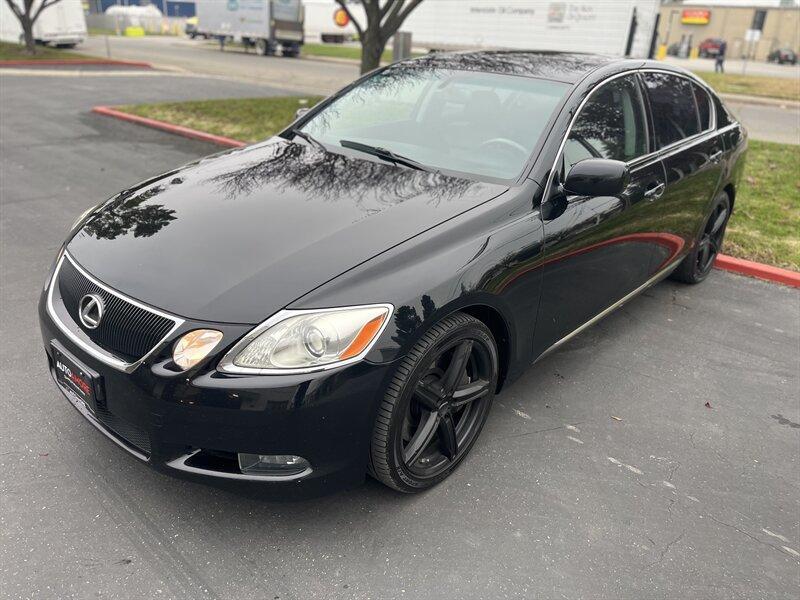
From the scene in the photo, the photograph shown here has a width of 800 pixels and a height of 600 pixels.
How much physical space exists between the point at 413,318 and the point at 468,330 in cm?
35

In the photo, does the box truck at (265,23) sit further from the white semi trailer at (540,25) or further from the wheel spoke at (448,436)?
the wheel spoke at (448,436)

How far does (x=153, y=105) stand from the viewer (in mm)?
11453

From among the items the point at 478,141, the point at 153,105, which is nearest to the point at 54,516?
the point at 478,141

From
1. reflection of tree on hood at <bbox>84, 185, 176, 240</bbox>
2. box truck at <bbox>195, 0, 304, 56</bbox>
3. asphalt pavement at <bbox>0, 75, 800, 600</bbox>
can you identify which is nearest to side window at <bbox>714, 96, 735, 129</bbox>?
asphalt pavement at <bbox>0, 75, 800, 600</bbox>

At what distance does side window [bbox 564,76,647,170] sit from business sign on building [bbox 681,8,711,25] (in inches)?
3136

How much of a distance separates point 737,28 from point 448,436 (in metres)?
81.5

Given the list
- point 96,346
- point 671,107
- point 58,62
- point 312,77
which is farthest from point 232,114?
point 58,62

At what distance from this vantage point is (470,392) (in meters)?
2.72

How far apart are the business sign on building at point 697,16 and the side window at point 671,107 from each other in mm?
78734

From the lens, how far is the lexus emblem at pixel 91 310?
7.75ft

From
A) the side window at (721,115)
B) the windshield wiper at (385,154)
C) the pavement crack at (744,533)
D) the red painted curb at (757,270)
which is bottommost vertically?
the pavement crack at (744,533)

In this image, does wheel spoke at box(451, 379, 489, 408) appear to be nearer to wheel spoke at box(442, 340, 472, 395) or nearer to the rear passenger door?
wheel spoke at box(442, 340, 472, 395)

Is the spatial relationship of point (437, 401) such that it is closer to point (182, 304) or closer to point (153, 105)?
point (182, 304)

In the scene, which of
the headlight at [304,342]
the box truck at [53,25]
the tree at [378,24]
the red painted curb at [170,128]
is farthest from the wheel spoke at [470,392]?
the box truck at [53,25]
